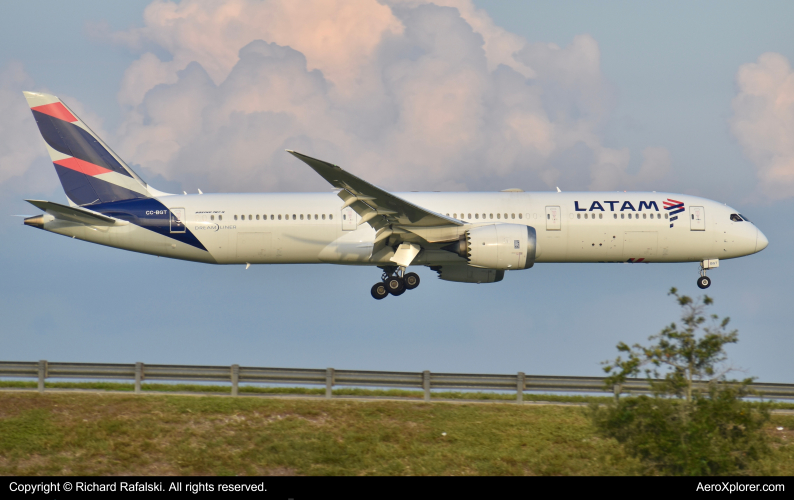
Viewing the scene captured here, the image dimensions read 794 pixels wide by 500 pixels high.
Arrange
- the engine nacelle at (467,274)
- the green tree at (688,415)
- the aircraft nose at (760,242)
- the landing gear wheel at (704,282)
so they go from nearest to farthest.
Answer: the green tree at (688,415), the landing gear wheel at (704,282), the aircraft nose at (760,242), the engine nacelle at (467,274)

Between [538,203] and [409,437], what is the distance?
1272 centimetres

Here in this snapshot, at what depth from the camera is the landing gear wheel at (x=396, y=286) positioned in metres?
29.2

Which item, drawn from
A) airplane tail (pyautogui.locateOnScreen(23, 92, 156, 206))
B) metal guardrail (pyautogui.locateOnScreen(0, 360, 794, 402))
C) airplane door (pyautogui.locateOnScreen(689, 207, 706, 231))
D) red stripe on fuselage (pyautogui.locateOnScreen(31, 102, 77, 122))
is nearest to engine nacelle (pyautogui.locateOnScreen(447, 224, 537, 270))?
metal guardrail (pyautogui.locateOnScreen(0, 360, 794, 402))

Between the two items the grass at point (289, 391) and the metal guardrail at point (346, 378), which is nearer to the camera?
the metal guardrail at point (346, 378)

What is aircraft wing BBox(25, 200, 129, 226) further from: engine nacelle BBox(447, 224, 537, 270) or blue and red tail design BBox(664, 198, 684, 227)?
blue and red tail design BBox(664, 198, 684, 227)

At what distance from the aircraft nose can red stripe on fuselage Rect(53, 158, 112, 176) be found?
26526 mm

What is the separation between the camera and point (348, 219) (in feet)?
92.8

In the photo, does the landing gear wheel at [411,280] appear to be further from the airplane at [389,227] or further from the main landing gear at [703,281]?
the main landing gear at [703,281]

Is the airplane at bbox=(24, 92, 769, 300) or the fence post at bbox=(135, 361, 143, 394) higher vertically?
the airplane at bbox=(24, 92, 769, 300)

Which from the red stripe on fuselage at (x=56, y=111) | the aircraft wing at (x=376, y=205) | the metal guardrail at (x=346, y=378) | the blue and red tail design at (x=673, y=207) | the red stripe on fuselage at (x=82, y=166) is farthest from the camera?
the red stripe on fuselage at (x=56, y=111)

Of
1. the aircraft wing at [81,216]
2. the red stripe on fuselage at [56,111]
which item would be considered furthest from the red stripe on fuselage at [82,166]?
the aircraft wing at [81,216]

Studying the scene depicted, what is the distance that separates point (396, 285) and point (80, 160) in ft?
45.6

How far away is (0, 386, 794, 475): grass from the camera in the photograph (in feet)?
58.4

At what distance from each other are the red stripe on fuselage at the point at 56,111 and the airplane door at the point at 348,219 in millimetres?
12073
